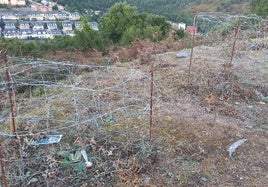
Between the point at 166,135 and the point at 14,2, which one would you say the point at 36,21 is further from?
the point at 166,135

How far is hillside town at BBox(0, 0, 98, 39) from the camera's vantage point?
1073 inches

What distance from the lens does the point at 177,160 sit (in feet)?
12.7

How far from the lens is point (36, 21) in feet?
123

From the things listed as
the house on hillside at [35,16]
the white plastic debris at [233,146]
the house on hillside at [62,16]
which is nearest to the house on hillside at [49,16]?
the house on hillside at [35,16]

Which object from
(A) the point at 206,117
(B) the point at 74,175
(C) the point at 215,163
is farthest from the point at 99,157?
(A) the point at 206,117

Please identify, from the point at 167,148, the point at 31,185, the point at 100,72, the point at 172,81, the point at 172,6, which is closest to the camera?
the point at 31,185

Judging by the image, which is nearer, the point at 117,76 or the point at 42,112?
the point at 42,112

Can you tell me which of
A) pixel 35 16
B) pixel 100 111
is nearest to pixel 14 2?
pixel 35 16

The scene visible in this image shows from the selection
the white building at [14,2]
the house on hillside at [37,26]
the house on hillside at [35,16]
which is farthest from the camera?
the white building at [14,2]

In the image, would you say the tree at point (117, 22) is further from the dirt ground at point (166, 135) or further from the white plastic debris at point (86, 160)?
the white plastic debris at point (86, 160)

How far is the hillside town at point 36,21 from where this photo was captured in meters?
27.3

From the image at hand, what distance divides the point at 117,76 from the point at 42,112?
1.77m

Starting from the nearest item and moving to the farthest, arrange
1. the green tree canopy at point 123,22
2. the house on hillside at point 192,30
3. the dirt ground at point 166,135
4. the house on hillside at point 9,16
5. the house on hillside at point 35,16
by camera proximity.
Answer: the dirt ground at point 166,135 < the house on hillside at point 192,30 < the green tree canopy at point 123,22 < the house on hillside at point 9,16 < the house on hillside at point 35,16

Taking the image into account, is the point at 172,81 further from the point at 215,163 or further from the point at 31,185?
the point at 31,185
